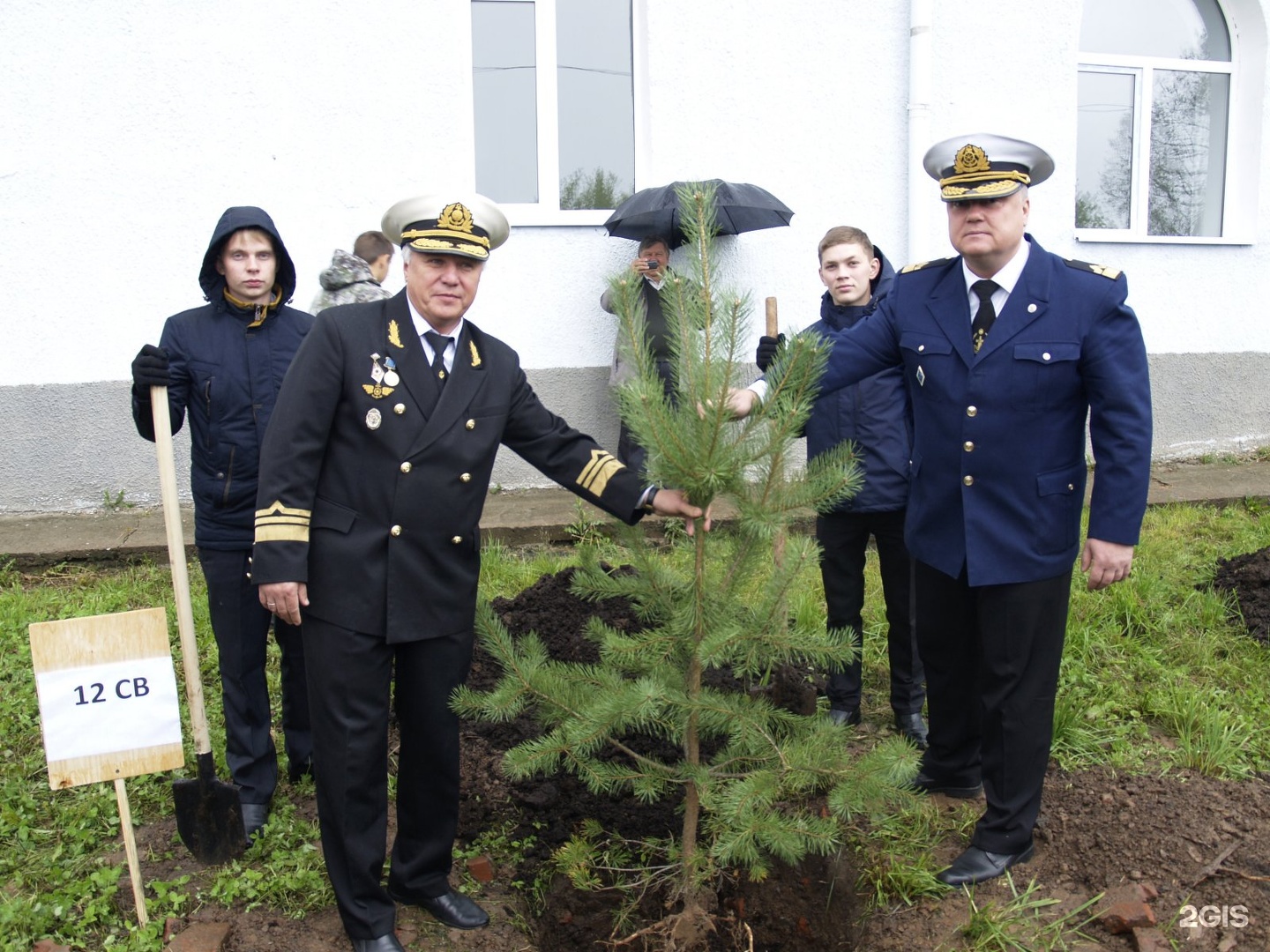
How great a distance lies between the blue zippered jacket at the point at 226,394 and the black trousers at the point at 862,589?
2.02 meters

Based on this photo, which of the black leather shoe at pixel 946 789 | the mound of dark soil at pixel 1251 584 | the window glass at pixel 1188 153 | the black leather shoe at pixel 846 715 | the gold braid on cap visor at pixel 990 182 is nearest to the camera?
the gold braid on cap visor at pixel 990 182

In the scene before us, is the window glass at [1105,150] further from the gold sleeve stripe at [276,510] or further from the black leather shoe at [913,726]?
the gold sleeve stripe at [276,510]

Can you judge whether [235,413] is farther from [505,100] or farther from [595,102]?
[595,102]

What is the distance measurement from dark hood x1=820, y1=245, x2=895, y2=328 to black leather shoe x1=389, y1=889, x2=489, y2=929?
2328 mm

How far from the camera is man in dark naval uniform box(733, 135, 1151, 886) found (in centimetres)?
293

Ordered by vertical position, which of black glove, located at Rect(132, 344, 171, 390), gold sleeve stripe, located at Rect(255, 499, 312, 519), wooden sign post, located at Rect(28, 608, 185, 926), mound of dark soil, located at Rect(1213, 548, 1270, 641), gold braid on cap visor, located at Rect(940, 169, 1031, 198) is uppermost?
gold braid on cap visor, located at Rect(940, 169, 1031, 198)

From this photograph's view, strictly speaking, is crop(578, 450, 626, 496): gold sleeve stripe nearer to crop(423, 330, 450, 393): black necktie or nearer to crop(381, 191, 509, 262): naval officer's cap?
crop(423, 330, 450, 393): black necktie

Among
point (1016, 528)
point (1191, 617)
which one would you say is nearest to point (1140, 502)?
point (1016, 528)

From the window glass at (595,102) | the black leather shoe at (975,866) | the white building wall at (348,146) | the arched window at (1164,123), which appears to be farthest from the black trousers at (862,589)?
the arched window at (1164,123)

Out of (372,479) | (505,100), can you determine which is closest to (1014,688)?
(372,479)

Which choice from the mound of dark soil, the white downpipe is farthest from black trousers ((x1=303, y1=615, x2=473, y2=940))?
the white downpipe

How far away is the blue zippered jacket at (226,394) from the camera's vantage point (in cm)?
333

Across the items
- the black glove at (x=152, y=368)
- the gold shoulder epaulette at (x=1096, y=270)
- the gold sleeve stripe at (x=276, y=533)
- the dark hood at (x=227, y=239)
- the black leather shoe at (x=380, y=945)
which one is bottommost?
the black leather shoe at (x=380, y=945)

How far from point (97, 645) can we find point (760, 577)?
1.88 metres
